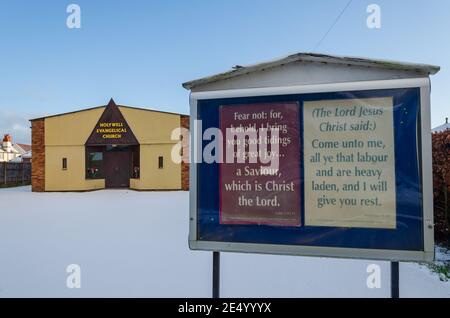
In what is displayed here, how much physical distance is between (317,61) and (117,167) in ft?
57.3

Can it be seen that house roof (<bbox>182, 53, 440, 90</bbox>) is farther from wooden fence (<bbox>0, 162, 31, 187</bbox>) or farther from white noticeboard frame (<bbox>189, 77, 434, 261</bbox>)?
wooden fence (<bbox>0, 162, 31, 187</bbox>)

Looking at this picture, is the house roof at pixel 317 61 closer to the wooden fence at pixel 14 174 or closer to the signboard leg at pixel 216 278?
the signboard leg at pixel 216 278

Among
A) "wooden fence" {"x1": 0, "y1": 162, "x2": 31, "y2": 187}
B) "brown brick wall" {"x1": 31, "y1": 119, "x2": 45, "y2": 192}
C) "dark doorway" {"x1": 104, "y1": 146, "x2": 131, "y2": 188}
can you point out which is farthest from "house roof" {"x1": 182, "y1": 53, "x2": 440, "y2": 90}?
"wooden fence" {"x1": 0, "y1": 162, "x2": 31, "y2": 187}

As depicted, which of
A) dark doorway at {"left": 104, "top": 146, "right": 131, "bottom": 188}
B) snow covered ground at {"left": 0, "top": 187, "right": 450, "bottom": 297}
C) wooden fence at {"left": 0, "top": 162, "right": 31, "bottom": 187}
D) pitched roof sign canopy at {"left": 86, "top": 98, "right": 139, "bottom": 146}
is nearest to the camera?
snow covered ground at {"left": 0, "top": 187, "right": 450, "bottom": 297}

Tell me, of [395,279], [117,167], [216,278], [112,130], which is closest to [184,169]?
[117,167]

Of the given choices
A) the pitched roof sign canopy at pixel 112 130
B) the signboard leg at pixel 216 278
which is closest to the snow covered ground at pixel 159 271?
the signboard leg at pixel 216 278

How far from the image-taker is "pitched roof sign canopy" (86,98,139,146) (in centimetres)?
1691

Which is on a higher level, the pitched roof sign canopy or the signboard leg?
the pitched roof sign canopy

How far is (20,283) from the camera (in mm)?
3641

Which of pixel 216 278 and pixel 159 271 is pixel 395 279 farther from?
pixel 159 271

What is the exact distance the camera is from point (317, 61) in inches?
99.3

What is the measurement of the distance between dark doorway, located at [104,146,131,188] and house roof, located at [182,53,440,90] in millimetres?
16322

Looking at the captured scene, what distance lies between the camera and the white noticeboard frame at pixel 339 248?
229 centimetres
